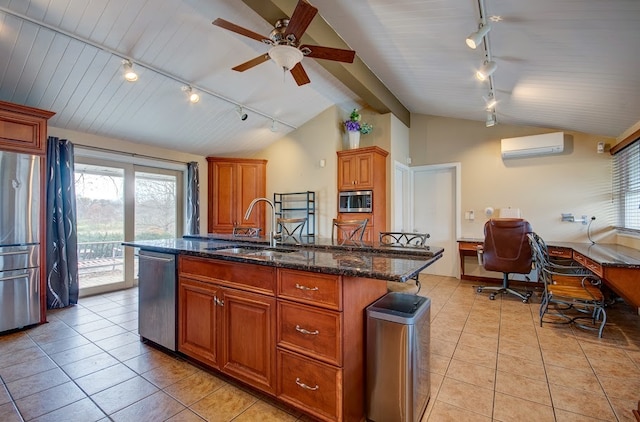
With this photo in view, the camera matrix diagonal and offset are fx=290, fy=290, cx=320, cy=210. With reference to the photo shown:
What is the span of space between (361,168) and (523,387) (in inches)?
137

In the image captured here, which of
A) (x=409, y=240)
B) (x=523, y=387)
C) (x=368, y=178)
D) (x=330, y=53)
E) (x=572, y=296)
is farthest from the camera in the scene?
(x=368, y=178)

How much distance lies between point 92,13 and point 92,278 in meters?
3.67

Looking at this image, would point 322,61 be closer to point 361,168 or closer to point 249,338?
point 361,168

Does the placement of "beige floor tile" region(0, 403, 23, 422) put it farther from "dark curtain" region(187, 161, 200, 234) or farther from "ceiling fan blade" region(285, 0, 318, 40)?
"dark curtain" region(187, 161, 200, 234)

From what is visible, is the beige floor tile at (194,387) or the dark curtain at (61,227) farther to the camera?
the dark curtain at (61,227)

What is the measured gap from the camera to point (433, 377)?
2148 mm

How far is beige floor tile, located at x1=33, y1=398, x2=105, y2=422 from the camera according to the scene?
1715mm

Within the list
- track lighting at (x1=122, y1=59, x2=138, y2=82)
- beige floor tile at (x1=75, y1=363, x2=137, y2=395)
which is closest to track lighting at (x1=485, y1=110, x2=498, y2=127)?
track lighting at (x1=122, y1=59, x2=138, y2=82)

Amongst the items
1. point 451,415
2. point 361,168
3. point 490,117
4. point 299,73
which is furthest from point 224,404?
point 490,117

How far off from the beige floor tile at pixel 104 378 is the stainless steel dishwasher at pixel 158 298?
31 cm

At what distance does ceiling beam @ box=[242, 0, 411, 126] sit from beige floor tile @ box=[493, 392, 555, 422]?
336 cm

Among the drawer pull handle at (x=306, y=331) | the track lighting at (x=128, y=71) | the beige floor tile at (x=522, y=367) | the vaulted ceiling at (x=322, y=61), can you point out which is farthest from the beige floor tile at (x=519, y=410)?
the track lighting at (x=128, y=71)

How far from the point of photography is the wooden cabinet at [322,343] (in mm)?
1506

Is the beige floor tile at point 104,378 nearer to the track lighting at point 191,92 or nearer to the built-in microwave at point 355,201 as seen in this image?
the track lighting at point 191,92
